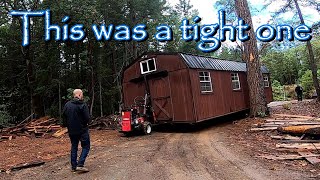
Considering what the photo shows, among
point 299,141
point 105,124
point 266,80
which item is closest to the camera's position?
point 299,141

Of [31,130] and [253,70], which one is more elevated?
[253,70]

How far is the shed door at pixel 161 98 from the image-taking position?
12523 millimetres

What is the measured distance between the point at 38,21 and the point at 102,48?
5.49 metres

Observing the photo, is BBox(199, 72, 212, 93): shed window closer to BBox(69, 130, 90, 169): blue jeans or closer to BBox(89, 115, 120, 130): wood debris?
BBox(89, 115, 120, 130): wood debris

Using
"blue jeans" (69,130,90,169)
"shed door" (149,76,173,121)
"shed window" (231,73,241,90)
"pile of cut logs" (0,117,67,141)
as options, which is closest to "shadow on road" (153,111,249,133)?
"shed door" (149,76,173,121)

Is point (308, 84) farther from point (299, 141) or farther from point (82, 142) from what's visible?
point (82, 142)

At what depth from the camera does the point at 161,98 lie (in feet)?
42.0

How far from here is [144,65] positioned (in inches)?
539

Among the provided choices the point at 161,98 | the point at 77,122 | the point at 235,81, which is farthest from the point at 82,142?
the point at 235,81

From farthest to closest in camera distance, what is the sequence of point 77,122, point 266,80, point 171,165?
point 266,80, point 171,165, point 77,122

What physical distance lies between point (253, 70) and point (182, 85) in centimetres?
413

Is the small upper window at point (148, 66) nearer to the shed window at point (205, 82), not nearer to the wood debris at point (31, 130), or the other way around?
the shed window at point (205, 82)

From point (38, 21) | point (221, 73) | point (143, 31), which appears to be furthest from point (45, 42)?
point (221, 73)

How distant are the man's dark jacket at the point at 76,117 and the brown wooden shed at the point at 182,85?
21.6 feet
